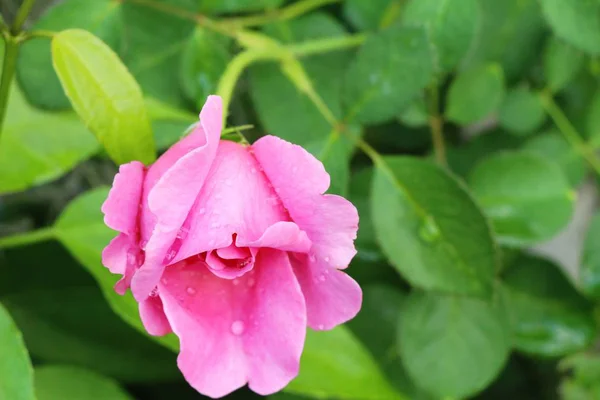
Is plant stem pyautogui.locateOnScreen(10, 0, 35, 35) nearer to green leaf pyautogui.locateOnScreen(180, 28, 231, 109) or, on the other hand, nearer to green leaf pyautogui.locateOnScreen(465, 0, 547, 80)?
green leaf pyautogui.locateOnScreen(180, 28, 231, 109)

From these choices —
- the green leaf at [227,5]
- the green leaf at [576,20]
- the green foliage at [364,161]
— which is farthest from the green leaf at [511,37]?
the green leaf at [227,5]

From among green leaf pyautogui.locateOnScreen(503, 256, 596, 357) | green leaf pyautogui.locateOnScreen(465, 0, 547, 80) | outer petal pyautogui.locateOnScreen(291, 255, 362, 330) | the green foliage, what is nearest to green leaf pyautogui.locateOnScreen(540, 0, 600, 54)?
the green foliage

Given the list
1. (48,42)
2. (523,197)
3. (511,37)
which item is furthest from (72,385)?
(511,37)

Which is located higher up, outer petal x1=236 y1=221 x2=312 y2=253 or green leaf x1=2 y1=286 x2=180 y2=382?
outer petal x1=236 y1=221 x2=312 y2=253

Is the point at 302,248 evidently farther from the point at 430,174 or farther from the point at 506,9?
the point at 506,9

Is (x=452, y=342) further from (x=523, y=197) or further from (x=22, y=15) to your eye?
(x=22, y=15)

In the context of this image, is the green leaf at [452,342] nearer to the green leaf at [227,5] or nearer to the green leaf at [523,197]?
the green leaf at [523,197]
